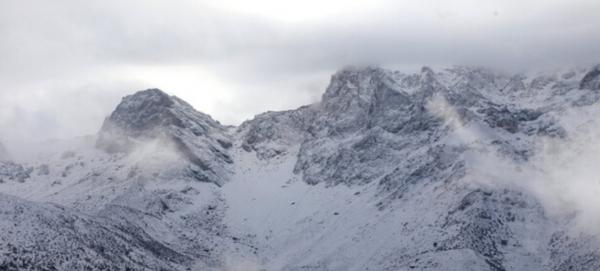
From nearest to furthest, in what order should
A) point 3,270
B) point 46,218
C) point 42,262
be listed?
point 3,270 < point 42,262 < point 46,218

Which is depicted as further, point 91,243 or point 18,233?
point 91,243

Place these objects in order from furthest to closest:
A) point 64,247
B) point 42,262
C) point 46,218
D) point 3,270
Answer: point 46,218 → point 64,247 → point 42,262 → point 3,270

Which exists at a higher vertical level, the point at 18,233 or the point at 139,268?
the point at 18,233

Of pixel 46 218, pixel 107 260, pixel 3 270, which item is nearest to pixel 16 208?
pixel 46 218

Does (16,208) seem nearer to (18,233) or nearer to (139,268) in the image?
(18,233)

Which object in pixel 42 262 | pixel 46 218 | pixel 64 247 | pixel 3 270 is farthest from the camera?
pixel 46 218

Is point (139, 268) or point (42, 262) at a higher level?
point (42, 262)

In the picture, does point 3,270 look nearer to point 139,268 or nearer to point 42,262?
point 42,262

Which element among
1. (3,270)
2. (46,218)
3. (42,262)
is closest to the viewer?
(3,270)

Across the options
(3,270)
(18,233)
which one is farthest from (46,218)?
(3,270)
